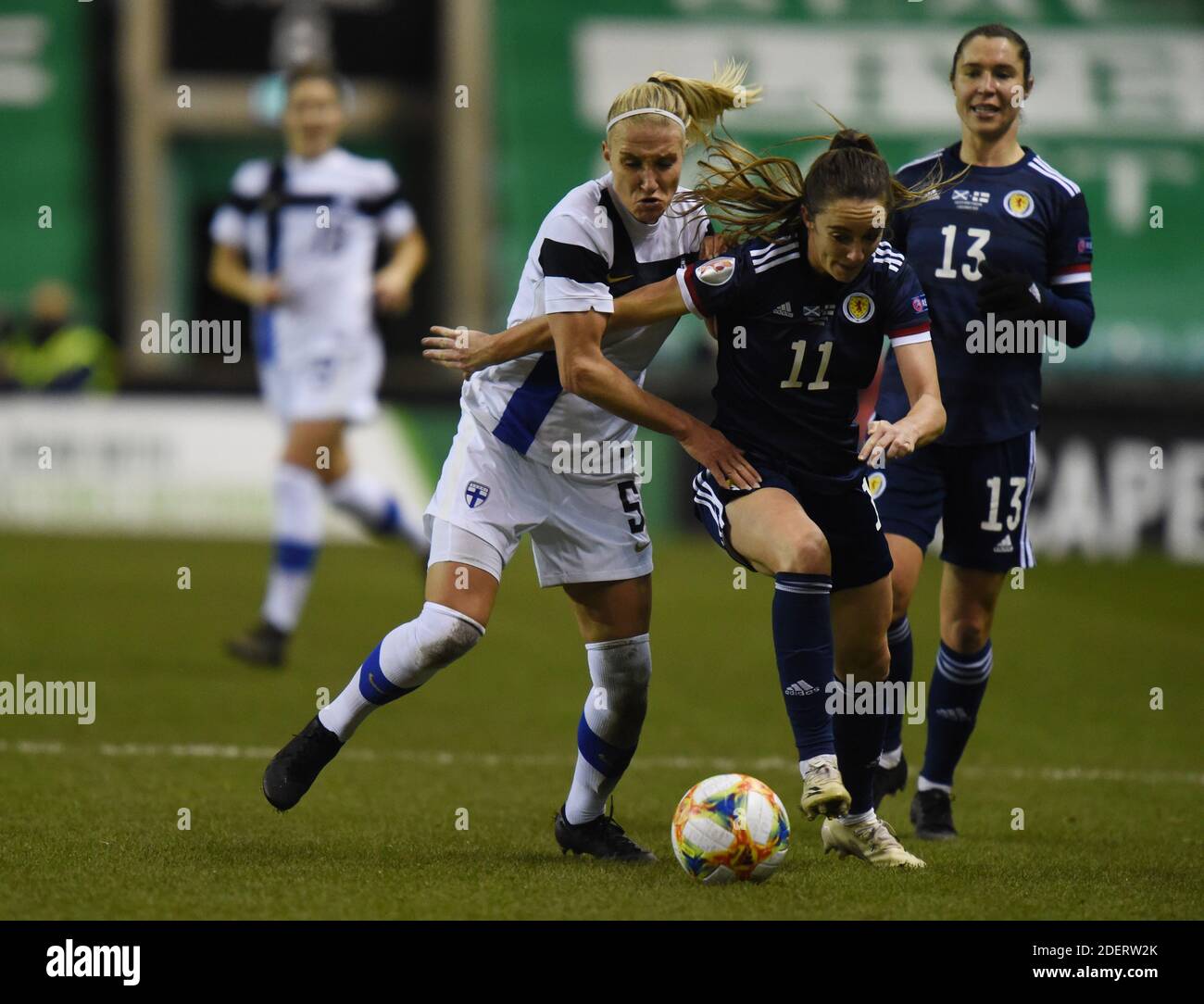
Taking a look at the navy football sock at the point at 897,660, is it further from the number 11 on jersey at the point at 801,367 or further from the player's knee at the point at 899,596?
the number 11 on jersey at the point at 801,367

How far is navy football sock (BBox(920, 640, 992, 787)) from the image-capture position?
644cm

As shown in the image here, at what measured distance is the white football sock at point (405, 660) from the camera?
5453mm

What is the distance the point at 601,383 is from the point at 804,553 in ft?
2.33

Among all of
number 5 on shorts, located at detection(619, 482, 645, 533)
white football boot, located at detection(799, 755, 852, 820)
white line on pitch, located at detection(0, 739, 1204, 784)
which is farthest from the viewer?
white line on pitch, located at detection(0, 739, 1204, 784)

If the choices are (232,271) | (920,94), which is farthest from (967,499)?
(920,94)

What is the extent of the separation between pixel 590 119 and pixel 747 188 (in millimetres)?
18282

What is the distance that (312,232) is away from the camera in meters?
11.2

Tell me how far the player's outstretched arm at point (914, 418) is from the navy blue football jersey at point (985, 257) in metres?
0.91

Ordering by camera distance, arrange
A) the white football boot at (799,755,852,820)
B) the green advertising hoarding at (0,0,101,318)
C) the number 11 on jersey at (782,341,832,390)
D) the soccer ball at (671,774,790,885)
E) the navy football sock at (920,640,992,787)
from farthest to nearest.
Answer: the green advertising hoarding at (0,0,101,318) → the navy football sock at (920,640,992,787) → the number 11 on jersey at (782,341,832,390) → the soccer ball at (671,774,790,885) → the white football boot at (799,755,852,820)

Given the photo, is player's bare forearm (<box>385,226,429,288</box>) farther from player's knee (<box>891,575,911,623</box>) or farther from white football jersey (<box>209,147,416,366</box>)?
player's knee (<box>891,575,911,623</box>)

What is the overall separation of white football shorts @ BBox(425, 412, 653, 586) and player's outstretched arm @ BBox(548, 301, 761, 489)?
0.38 meters


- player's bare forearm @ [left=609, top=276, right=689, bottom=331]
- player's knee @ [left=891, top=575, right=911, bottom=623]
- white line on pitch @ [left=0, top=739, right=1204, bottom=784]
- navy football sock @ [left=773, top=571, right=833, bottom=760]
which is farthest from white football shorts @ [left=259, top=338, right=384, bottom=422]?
navy football sock @ [left=773, top=571, right=833, bottom=760]
